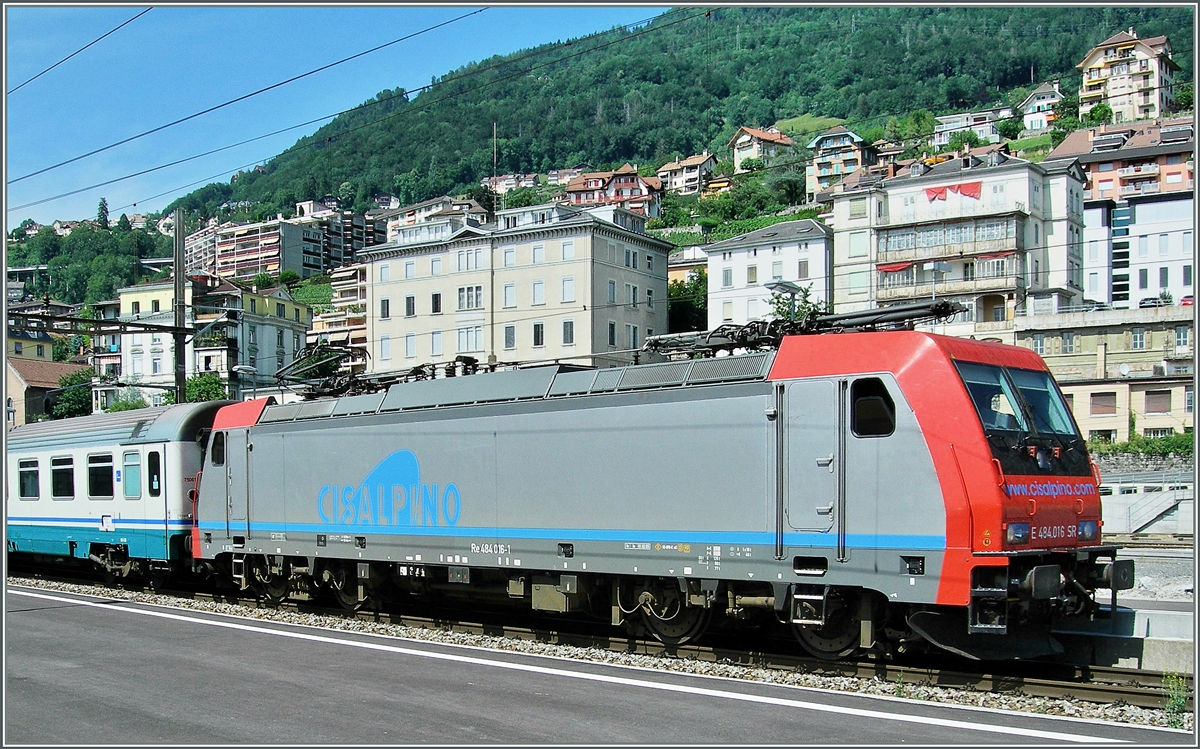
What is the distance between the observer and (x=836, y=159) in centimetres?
14275

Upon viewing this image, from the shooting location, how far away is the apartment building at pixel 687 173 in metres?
180

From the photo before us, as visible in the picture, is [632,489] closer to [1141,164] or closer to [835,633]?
[835,633]

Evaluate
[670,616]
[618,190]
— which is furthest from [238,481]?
[618,190]

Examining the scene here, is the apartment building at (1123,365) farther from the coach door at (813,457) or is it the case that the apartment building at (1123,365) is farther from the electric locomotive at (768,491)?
the coach door at (813,457)

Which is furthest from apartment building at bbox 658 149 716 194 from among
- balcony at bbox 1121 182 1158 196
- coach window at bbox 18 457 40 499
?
coach window at bbox 18 457 40 499

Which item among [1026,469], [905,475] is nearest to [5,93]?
[905,475]

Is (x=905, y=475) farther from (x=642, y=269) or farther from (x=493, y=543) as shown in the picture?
(x=642, y=269)

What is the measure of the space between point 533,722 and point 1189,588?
53.2ft

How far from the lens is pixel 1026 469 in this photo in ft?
37.5

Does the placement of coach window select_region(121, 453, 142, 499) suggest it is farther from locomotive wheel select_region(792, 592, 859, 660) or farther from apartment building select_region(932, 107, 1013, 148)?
apartment building select_region(932, 107, 1013, 148)

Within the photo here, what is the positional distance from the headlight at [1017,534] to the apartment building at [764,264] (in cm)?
6009

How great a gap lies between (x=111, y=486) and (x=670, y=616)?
50.2 ft

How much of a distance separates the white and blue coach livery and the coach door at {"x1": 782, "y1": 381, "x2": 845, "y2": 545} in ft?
47.2

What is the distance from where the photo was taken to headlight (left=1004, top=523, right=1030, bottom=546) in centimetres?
1081
